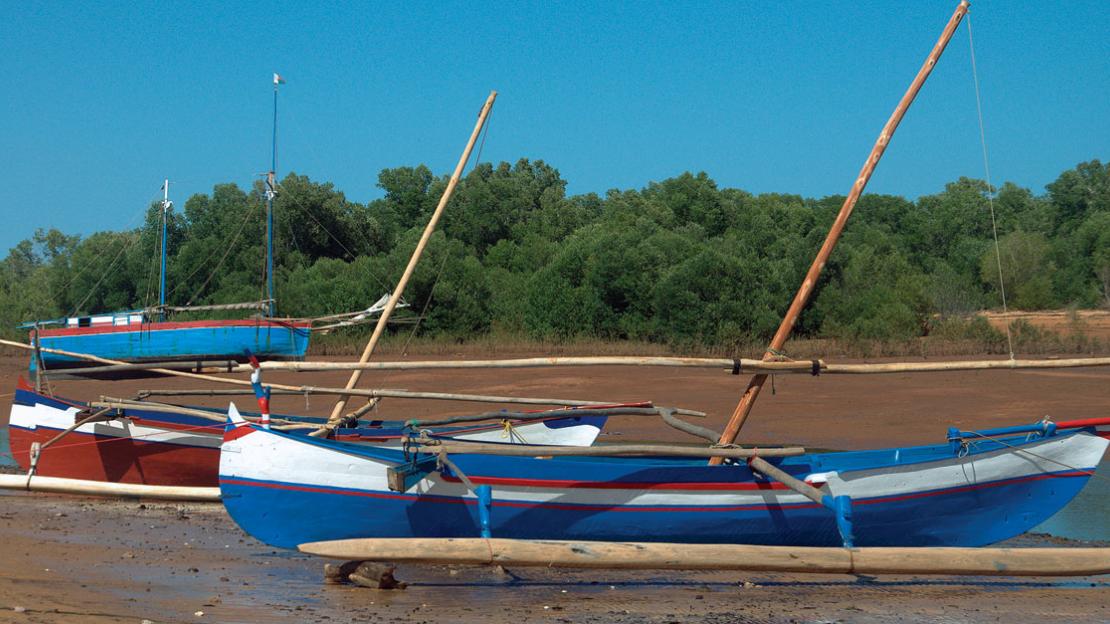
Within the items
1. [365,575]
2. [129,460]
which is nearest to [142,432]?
[129,460]

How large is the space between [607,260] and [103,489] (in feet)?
86.2

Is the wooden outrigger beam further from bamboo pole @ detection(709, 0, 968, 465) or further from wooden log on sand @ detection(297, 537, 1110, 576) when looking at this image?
wooden log on sand @ detection(297, 537, 1110, 576)

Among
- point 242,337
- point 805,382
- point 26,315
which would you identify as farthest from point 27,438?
point 26,315

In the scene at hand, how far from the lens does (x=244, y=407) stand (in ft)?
78.5

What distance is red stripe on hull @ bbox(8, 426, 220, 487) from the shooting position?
13781 mm

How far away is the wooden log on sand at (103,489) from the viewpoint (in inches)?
466

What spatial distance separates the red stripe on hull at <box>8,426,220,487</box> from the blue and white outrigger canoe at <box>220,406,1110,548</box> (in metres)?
4.40

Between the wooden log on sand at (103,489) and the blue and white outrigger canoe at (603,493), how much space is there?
2.83 m

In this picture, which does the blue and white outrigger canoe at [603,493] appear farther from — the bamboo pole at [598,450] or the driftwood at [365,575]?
the driftwood at [365,575]

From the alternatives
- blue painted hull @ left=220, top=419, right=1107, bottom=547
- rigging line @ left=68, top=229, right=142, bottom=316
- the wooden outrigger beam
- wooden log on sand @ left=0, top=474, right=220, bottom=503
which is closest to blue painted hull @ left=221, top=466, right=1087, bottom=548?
blue painted hull @ left=220, top=419, right=1107, bottom=547

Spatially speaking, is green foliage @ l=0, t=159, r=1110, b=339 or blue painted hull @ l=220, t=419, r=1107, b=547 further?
green foliage @ l=0, t=159, r=1110, b=339

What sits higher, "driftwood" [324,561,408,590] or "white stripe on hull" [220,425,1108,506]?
"white stripe on hull" [220,425,1108,506]

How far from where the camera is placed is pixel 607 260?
37.0 metres

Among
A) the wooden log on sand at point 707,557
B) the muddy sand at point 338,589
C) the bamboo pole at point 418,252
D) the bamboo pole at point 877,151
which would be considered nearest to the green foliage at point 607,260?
the bamboo pole at point 418,252
